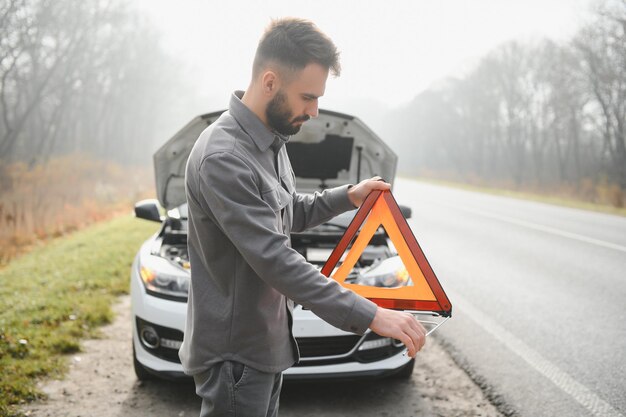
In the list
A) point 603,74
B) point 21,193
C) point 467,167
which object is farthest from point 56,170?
point 467,167

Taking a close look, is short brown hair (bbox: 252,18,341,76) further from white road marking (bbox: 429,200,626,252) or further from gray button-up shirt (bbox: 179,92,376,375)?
white road marking (bbox: 429,200,626,252)

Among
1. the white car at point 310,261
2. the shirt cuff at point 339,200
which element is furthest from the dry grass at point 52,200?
the shirt cuff at point 339,200

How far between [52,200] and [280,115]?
16150mm

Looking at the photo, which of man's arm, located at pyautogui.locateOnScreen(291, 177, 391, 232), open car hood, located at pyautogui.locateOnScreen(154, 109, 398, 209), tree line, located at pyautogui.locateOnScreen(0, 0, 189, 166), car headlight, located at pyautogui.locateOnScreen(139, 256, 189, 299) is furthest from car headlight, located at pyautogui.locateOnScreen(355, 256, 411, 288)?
tree line, located at pyautogui.locateOnScreen(0, 0, 189, 166)

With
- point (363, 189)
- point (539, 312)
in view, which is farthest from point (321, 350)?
point (539, 312)

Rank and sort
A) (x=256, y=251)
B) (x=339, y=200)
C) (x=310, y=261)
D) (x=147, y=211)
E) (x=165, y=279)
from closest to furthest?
1. (x=256, y=251)
2. (x=339, y=200)
3. (x=165, y=279)
4. (x=310, y=261)
5. (x=147, y=211)

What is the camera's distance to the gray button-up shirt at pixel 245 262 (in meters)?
1.47

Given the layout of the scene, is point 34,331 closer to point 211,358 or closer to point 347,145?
point 347,145

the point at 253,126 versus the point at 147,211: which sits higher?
the point at 253,126

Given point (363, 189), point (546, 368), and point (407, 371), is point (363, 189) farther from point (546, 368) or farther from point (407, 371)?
point (546, 368)

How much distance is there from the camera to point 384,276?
12.1ft

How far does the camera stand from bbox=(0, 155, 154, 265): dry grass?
35.5ft

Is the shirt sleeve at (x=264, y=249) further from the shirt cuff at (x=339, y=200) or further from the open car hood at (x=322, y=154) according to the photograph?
the open car hood at (x=322, y=154)

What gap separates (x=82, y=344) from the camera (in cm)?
452
